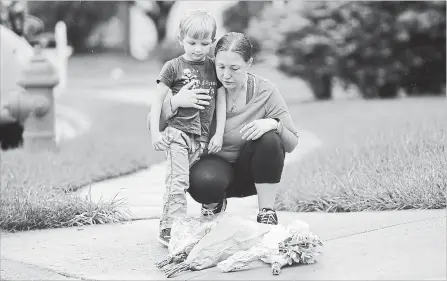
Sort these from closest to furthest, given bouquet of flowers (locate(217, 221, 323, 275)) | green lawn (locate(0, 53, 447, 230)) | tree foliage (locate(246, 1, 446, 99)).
A: 1. bouquet of flowers (locate(217, 221, 323, 275))
2. green lawn (locate(0, 53, 447, 230))
3. tree foliage (locate(246, 1, 446, 99))

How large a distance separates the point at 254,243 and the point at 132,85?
16.5 m

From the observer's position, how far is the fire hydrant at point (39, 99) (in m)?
7.89

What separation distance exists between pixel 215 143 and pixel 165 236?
57cm

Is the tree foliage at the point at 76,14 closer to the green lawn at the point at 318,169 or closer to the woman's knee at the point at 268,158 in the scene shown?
the green lawn at the point at 318,169

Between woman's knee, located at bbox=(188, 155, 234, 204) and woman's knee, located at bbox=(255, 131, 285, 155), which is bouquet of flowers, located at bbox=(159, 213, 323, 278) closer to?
woman's knee, located at bbox=(188, 155, 234, 204)

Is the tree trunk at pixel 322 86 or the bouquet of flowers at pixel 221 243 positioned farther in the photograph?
the tree trunk at pixel 322 86

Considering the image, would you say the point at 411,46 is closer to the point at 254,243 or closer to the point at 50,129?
the point at 50,129

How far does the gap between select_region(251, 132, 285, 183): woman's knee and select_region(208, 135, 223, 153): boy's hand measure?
19cm

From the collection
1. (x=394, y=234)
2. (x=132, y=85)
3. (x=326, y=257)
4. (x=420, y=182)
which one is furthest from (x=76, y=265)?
(x=132, y=85)

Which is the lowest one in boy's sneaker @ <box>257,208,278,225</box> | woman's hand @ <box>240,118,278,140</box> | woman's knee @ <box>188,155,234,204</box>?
boy's sneaker @ <box>257,208,278,225</box>

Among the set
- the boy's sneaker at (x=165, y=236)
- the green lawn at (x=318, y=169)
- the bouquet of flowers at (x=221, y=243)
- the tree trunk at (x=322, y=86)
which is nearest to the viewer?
the bouquet of flowers at (x=221, y=243)

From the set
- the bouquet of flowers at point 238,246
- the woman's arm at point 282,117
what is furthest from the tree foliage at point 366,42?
the bouquet of flowers at point 238,246

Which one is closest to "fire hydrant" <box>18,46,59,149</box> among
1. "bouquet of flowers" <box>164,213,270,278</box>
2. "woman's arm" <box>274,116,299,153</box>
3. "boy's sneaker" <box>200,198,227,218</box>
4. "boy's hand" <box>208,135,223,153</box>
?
"boy's sneaker" <box>200,198,227,218</box>

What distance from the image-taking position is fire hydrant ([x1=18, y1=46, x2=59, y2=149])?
7.89 metres
